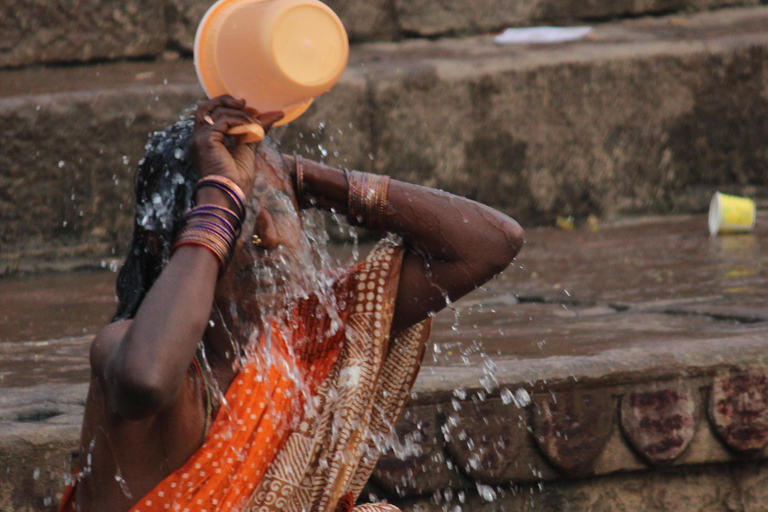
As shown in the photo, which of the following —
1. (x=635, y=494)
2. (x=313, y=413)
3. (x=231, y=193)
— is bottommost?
(x=635, y=494)

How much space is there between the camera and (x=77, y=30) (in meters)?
4.06

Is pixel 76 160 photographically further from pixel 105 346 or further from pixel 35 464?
pixel 105 346

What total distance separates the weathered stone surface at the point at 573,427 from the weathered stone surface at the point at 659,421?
Result: 5 centimetres

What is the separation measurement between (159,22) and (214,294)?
2.96 meters

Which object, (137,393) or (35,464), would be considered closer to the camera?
(137,393)

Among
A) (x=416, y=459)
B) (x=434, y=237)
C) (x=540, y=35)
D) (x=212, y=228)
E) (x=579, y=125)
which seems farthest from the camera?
(x=540, y=35)

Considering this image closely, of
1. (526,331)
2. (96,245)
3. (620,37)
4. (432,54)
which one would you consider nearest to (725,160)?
(620,37)

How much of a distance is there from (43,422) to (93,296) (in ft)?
4.63

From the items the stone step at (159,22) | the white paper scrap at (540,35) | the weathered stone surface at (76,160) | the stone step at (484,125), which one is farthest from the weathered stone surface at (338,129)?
the white paper scrap at (540,35)

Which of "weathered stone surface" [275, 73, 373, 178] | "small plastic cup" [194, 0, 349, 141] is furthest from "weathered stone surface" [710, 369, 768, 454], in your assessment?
"weathered stone surface" [275, 73, 373, 178]

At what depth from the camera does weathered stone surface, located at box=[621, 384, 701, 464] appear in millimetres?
2211

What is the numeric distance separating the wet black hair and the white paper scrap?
3.37 meters

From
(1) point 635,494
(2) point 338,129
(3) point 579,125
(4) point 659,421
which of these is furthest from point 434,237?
(3) point 579,125

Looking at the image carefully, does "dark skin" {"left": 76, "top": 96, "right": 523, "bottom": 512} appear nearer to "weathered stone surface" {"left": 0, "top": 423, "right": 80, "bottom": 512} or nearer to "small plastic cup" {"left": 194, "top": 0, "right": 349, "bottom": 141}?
"small plastic cup" {"left": 194, "top": 0, "right": 349, "bottom": 141}
